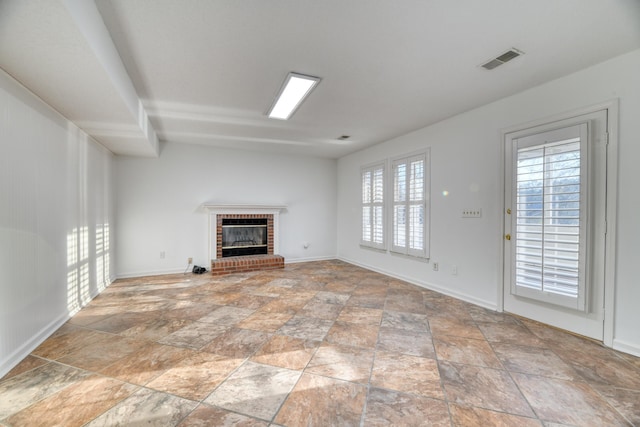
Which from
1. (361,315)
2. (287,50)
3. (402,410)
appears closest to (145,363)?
(402,410)

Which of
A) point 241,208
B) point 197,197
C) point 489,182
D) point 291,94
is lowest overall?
point 241,208

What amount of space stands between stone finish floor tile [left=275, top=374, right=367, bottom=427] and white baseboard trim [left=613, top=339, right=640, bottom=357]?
2265mm

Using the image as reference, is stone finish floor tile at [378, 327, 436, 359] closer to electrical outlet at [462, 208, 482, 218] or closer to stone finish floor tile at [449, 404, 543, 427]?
stone finish floor tile at [449, 404, 543, 427]

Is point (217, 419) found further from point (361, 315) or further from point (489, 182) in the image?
point (489, 182)

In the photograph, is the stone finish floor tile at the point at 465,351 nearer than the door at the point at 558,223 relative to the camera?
Yes

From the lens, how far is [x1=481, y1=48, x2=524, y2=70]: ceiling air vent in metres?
2.19

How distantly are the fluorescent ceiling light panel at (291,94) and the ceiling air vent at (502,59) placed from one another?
152 cm

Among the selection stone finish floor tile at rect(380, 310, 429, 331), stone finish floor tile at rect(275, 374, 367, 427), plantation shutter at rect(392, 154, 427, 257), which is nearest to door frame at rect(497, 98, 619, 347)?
stone finish floor tile at rect(380, 310, 429, 331)

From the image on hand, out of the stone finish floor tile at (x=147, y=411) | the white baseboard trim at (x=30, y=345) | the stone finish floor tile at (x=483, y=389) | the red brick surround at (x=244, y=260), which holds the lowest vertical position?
the stone finish floor tile at (x=483, y=389)

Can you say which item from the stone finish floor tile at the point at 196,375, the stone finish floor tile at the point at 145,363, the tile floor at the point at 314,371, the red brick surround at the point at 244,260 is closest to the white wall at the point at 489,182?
the tile floor at the point at 314,371

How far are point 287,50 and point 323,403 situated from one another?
2.52 metres

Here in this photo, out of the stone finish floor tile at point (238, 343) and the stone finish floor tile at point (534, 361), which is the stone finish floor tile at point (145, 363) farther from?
the stone finish floor tile at point (534, 361)

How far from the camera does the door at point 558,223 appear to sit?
2.42 m

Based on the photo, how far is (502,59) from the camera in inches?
90.4
